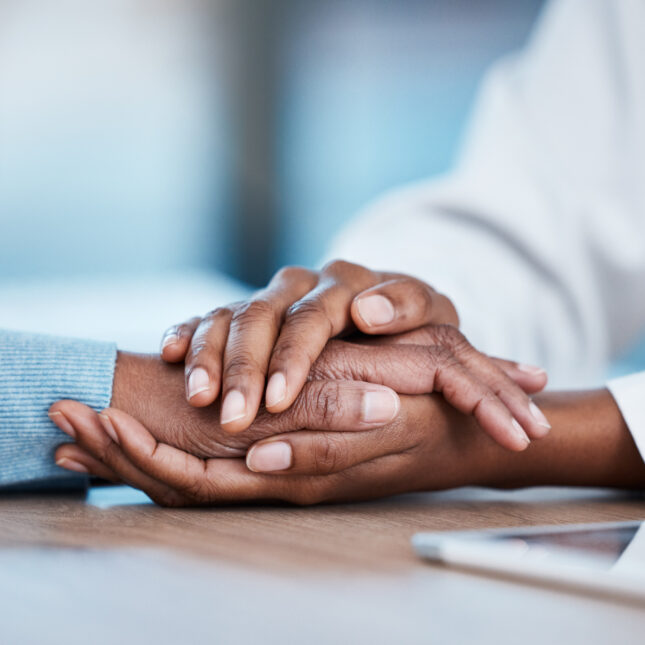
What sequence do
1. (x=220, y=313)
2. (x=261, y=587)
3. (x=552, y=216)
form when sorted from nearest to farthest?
(x=261, y=587) < (x=220, y=313) < (x=552, y=216)

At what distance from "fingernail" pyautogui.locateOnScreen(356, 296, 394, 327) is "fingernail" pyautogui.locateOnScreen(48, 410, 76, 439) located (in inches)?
9.1

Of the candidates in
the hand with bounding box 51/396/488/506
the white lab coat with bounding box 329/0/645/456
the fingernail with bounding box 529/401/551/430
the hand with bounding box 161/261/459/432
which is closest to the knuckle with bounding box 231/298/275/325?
the hand with bounding box 161/261/459/432

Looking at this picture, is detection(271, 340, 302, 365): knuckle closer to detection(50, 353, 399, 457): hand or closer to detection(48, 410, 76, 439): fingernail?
detection(50, 353, 399, 457): hand

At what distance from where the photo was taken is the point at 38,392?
0.60 m

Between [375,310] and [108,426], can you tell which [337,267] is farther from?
[108,426]

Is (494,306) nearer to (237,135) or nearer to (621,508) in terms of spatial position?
(621,508)

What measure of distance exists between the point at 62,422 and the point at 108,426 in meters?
0.05

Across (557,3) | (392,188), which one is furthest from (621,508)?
(392,188)

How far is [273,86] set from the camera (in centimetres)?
314

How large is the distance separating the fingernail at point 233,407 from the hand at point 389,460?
41 mm

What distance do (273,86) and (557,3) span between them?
189cm

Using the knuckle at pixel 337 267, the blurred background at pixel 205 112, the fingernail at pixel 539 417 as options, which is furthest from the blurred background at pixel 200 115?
the fingernail at pixel 539 417

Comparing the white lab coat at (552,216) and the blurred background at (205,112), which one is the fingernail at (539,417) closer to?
the white lab coat at (552,216)

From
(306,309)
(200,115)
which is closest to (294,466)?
(306,309)
